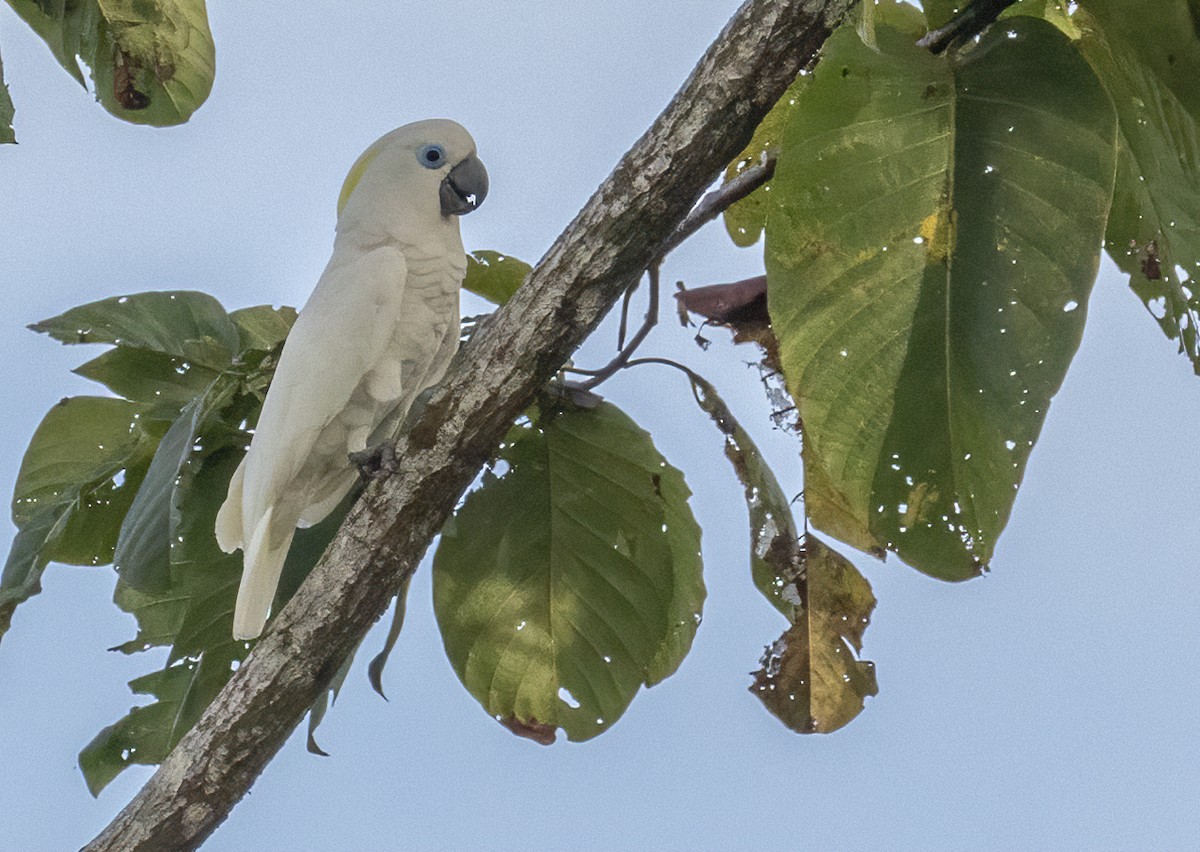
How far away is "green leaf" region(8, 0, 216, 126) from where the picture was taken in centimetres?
228

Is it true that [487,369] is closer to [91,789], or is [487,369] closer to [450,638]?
[450,638]

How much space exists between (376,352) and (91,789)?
1040 millimetres

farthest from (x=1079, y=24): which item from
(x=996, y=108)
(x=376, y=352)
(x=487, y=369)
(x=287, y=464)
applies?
(x=287, y=464)

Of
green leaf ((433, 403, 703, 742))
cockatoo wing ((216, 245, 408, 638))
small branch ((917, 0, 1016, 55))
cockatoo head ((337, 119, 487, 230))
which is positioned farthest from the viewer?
cockatoo head ((337, 119, 487, 230))

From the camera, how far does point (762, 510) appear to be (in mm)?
1839

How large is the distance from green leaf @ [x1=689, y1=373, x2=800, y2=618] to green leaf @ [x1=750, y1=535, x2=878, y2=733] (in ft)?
0.08

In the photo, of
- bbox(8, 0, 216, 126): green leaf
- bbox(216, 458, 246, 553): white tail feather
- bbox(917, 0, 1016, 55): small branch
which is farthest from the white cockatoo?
bbox(917, 0, 1016, 55): small branch

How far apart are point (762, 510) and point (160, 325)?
1.13 meters

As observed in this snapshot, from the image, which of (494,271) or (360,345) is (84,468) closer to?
(360,345)

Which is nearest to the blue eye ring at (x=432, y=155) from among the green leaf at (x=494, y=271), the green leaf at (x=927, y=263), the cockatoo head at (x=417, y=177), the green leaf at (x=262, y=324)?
the cockatoo head at (x=417, y=177)

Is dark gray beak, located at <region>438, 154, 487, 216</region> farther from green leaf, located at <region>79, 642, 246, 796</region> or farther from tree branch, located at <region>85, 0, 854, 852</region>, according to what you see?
Result: green leaf, located at <region>79, 642, 246, 796</region>

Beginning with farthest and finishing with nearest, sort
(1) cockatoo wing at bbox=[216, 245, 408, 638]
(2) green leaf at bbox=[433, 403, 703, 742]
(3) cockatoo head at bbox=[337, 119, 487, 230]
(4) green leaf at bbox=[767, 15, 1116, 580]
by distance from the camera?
(3) cockatoo head at bbox=[337, 119, 487, 230] < (2) green leaf at bbox=[433, 403, 703, 742] < (1) cockatoo wing at bbox=[216, 245, 408, 638] < (4) green leaf at bbox=[767, 15, 1116, 580]

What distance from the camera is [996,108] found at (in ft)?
4.67

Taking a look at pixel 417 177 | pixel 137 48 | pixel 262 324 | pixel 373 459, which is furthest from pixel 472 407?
pixel 137 48
